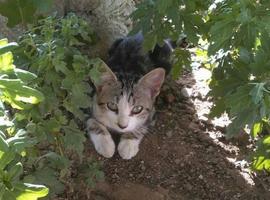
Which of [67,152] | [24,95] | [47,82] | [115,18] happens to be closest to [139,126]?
[67,152]

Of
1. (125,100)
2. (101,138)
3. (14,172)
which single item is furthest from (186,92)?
(14,172)

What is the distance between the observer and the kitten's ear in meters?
2.45

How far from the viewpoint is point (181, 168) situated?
2422mm

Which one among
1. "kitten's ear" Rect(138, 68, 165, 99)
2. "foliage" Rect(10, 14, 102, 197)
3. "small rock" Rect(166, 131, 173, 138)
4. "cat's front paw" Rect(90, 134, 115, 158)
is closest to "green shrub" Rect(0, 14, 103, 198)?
"foliage" Rect(10, 14, 102, 197)

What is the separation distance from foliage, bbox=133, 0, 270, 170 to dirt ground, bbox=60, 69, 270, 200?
1.26ft

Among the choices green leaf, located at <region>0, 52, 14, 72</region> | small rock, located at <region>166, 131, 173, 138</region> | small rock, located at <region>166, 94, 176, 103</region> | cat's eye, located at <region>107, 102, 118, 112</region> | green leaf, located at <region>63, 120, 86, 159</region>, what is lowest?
small rock, located at <region>166, 131, 173, 138</region>

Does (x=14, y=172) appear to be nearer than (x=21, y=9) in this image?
Yes

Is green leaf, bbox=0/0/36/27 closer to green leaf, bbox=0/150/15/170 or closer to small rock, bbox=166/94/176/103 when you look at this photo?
green leaf, bbox=0/150/15/170

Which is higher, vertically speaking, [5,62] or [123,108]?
[5,62]

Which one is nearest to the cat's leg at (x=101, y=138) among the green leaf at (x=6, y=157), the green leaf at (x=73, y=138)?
the green leaf at (x=73, y=138)

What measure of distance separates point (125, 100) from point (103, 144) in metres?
0.22

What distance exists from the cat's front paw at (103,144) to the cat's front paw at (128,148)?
0.04m

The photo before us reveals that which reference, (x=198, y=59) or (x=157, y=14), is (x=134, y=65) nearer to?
Result: (x=198, y=59)

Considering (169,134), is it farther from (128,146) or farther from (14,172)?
(14,172)
